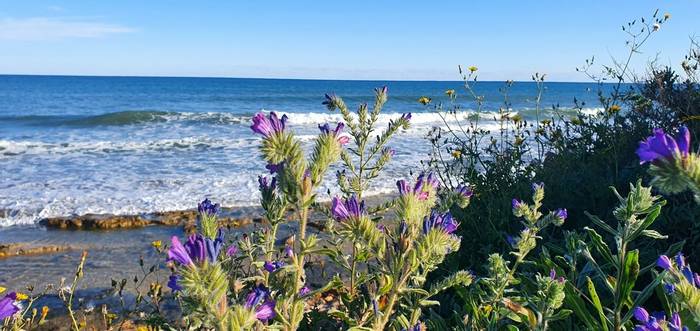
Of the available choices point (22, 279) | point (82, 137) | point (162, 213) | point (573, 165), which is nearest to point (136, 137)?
point (82, 137)

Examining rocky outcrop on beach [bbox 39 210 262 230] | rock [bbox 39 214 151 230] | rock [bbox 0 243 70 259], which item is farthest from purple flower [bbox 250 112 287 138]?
rock [bbox 39 214 151 230]

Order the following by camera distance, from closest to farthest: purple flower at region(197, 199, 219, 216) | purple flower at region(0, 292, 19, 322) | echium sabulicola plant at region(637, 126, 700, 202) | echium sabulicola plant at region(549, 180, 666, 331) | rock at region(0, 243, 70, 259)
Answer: echium sabulicola plant at region(637, 126, 700, 202) < purple flower at region(0, 292, 19, 322) < echium sabulicola plant at region(549, 180, 666, 331) < purple flower at region(197, 199, 219, 216) < rock at region(0, 243, 70, 259)

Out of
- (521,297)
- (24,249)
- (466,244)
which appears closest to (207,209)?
(521,297)

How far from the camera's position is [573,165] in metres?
4.52

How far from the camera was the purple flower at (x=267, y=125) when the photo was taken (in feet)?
4.81

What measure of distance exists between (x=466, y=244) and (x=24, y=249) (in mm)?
5172

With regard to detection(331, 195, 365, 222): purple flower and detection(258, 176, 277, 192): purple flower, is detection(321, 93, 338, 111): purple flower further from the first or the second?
detection(331, 195, 365, 222): purple flower

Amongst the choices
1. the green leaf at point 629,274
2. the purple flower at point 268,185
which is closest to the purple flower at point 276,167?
the purple flower at point 268,185

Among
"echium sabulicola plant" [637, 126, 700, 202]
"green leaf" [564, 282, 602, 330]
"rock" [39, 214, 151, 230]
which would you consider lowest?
"rock" [39, 214, 151, 230]

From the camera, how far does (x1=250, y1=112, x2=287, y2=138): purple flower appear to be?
4.81 feet

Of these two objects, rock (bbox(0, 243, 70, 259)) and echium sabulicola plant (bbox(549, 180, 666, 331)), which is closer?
echium sabulicola plant (bbox(549, 180, 666, 331))

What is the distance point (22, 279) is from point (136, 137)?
13.3m

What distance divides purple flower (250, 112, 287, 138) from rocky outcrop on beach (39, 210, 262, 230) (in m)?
6.48

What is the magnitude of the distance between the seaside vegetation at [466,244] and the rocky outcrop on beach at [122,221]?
3.07m
